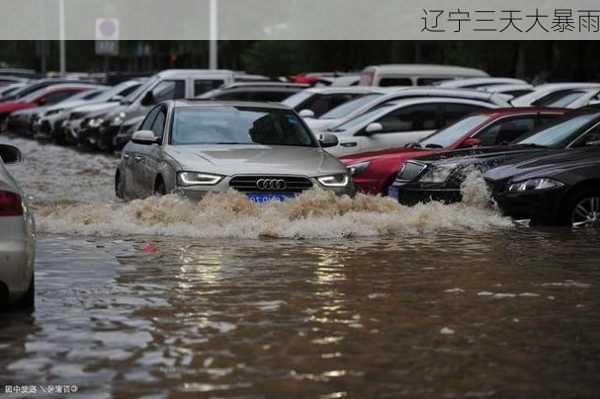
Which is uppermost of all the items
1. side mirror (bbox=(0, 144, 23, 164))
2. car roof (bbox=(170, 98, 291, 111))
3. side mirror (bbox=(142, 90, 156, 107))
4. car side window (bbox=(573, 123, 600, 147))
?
car roof (bbox=(170, 98, 291, 111))

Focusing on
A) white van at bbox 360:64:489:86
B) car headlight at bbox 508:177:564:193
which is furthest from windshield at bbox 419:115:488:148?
white van at bbox 360:64:489:86

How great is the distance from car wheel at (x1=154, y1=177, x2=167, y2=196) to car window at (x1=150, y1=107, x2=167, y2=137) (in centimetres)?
93

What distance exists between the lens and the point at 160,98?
32.4 meters

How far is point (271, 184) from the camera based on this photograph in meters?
14.9

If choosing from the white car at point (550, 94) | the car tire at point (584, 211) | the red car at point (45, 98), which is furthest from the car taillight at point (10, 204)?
the red car at point (45, 98)

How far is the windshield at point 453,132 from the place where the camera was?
18.5m

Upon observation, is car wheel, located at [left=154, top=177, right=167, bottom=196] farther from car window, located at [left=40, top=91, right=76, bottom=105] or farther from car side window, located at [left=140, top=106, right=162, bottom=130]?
car window, located at [left=40, top=91, right=76, bottom=105]

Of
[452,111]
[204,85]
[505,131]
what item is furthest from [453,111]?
[204,85]

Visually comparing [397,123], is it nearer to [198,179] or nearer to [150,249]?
[198,179]

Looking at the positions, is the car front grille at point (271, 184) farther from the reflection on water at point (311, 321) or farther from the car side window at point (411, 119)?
the car side window at point (411, 119)

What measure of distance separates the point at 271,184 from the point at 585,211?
125 inches

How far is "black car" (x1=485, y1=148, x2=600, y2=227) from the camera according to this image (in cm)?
1511
